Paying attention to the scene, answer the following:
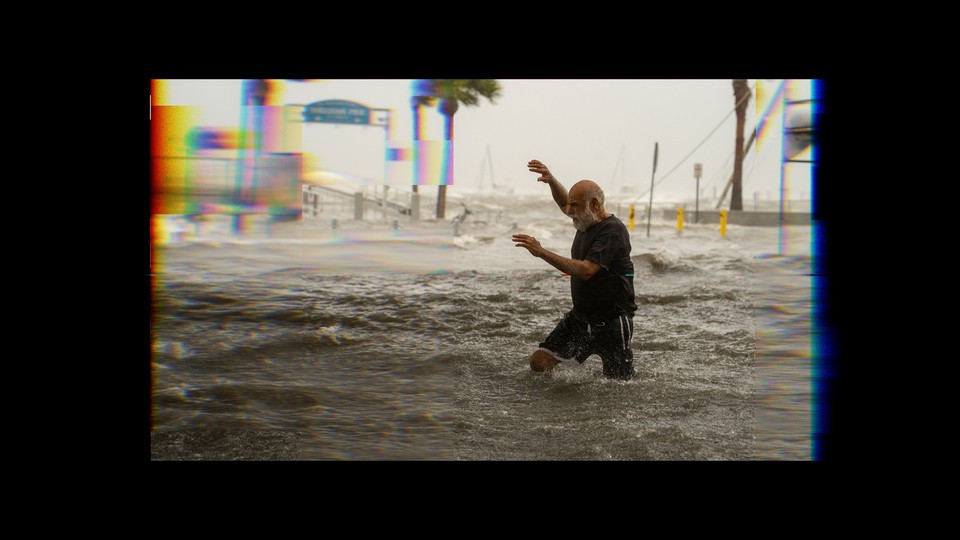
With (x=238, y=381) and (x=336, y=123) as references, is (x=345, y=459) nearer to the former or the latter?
(x=238, y=381)

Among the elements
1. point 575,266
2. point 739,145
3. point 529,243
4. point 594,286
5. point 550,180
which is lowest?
point 594,286

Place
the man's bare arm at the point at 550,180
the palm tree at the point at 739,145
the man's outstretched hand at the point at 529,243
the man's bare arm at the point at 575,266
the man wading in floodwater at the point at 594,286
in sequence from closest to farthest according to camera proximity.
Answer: the man's outstretched hand at the point at 529,243, the man's bare arm at the point at 575,266, the man wading in floodwater at the point at 594,286, the man's bare arm at the point at 550,180, the palm tree at the point at 739,145

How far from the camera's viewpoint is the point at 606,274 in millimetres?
4934

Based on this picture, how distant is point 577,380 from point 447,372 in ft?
3.79

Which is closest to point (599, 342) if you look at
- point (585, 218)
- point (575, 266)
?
point (575, 266)

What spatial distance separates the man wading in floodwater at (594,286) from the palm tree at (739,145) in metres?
14.9

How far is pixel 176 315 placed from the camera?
8141mm

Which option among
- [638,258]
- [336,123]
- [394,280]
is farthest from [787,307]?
[336,123]

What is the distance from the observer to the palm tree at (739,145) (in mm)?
19077

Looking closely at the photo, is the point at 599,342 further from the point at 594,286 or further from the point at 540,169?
the point at 540,169

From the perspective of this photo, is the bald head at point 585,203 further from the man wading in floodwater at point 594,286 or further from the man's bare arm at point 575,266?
the man's bare arm at point 575,266

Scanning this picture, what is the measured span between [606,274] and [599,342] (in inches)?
18.8

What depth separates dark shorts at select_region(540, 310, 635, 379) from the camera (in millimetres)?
5043

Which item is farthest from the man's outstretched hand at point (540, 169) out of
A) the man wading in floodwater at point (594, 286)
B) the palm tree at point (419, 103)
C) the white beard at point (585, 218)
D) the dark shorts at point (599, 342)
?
the palm tree at point (419, 103)
